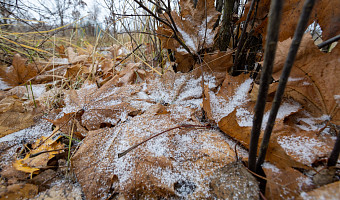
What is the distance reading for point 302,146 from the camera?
0.45m

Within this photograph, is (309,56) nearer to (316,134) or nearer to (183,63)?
(316,134)

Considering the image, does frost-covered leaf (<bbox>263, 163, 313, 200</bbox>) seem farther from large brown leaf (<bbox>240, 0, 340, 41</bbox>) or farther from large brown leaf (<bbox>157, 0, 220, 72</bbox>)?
large brown leaf (<bbox>157, 0, 220, 72</bbox>)

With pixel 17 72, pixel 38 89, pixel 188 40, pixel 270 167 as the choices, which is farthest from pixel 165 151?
pixel 17 72

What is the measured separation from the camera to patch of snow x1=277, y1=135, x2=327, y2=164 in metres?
0.42

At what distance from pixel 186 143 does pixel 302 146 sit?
0.34 meters

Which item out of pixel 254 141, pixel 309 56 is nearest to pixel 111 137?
pixel 254 141

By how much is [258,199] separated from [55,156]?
2.36 ft

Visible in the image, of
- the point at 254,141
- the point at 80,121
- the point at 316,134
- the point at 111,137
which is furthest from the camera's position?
the point at 80,121

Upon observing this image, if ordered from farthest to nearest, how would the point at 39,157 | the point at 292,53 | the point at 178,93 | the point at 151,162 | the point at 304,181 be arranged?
the point at 178,93 → the point at 39,157 → the point at 151,162 → the point at 304,181 → the point at 292,53

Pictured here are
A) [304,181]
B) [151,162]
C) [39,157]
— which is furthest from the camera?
[39,157]

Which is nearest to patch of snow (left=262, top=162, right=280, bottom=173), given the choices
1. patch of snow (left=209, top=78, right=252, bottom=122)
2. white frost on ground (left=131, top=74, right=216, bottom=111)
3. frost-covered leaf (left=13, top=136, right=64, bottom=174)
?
patch of snow (left=209, top=78, right=252, bottom=122)

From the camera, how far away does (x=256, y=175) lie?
41 centimetres

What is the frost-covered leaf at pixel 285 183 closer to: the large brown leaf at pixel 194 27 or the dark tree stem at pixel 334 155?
the dark tree stem at pixel 334 155

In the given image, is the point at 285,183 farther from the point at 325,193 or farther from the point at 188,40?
the point at 188,40
